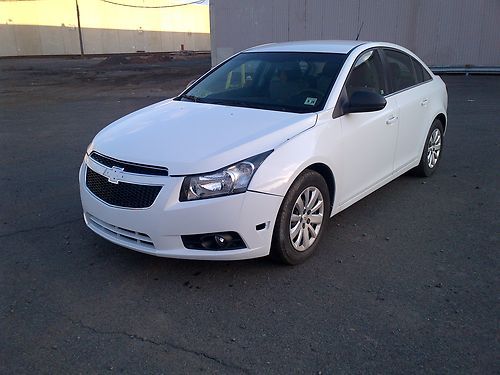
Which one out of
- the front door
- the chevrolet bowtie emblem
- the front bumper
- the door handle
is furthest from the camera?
the door handle

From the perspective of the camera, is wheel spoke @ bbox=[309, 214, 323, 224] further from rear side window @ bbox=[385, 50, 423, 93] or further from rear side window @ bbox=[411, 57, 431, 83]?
rear side window @ bbox=[411, 57, 431, 83]

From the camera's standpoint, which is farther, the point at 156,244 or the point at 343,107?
the point at 343,107

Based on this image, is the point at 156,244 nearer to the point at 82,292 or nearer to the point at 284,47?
the point at 82,292

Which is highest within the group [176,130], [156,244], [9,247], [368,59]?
[368,59]

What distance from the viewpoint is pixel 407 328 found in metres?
2.98

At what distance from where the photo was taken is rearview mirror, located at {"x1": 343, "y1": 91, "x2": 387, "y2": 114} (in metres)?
4.01

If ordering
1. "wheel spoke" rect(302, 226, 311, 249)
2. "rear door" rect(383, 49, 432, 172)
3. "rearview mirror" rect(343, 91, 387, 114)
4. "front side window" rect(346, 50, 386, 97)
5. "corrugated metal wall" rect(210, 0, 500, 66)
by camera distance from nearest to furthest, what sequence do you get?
"wheel spoke" rect(302, 226, 311, 249) → "rearview mirror" rect(343, 91, 387, 114) → "front side window" rect(346, 50, 386, 97) → "rear door" rect(383, 49, 432, 172) → "corrugated metal wall" rect(210, 0, 500, 66)

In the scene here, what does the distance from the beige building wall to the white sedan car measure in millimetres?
50517

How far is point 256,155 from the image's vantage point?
11.1 feet

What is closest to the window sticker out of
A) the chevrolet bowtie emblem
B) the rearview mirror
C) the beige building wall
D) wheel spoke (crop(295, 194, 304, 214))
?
the rearview mirror

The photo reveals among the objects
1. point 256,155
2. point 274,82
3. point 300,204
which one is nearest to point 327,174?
point 300,204

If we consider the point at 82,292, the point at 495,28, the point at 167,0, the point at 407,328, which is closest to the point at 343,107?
the point at 407,328

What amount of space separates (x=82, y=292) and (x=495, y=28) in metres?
19.7

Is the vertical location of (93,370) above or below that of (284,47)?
below
